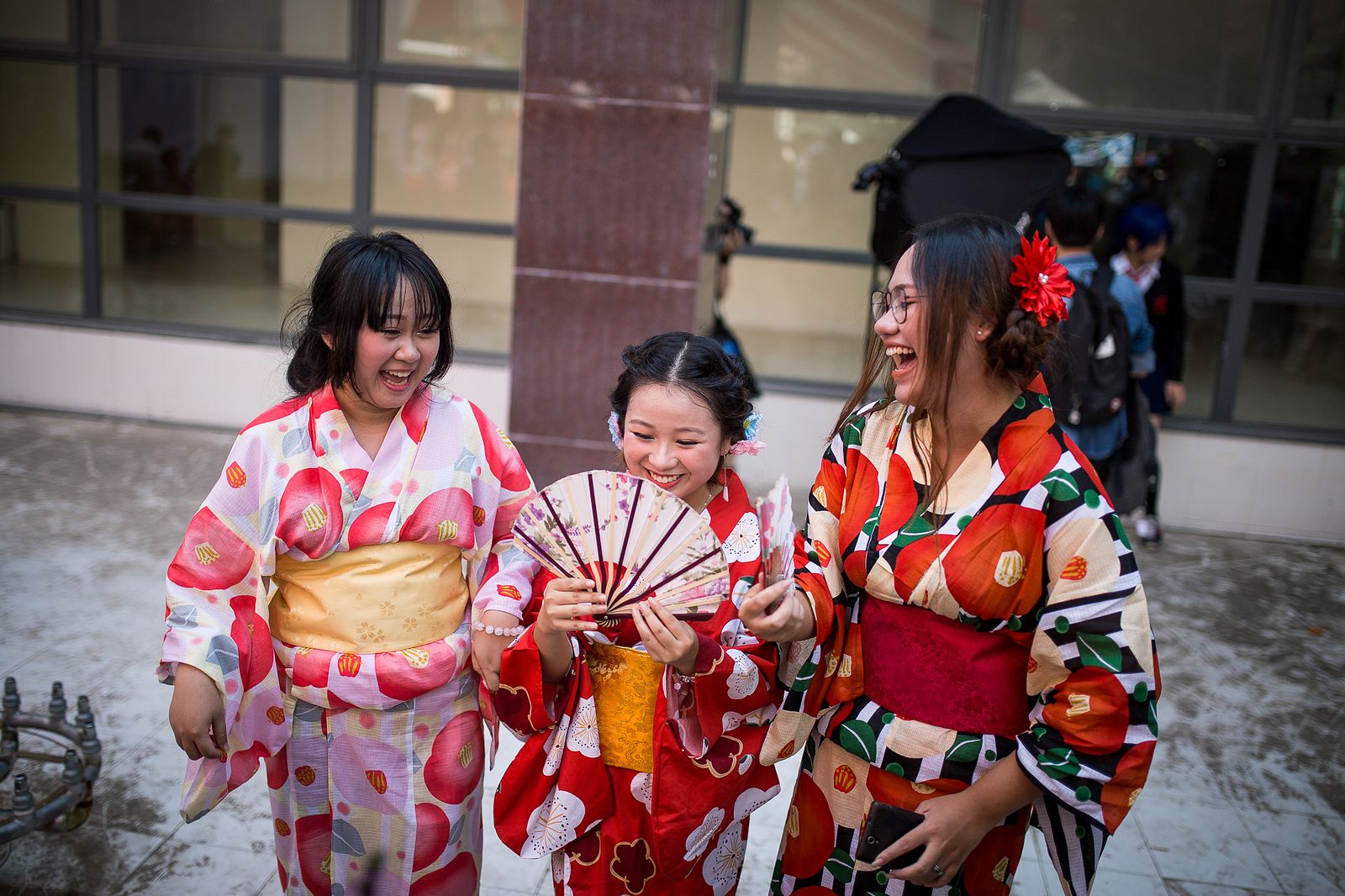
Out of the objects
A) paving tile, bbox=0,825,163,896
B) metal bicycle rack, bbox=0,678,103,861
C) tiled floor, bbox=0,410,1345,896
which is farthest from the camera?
tiled floor, bbox=0,410,1345,896

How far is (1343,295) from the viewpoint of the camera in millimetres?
6074

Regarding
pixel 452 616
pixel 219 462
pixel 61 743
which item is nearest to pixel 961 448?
pixel 452 616

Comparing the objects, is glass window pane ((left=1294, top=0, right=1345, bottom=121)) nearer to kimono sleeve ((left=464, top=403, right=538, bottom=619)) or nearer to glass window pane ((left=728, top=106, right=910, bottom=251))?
glass window pane ((left=728, top=106, right=910, bottom=251))

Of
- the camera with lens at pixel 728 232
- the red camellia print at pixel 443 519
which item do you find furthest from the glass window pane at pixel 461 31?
the red camellia print at pixel 443 519

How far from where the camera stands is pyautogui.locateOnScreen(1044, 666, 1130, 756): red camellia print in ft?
5.01

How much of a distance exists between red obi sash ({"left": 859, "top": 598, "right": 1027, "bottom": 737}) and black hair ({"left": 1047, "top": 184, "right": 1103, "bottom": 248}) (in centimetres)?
287

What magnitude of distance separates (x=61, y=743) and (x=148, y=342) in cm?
437

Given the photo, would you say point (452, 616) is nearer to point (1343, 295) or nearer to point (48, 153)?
point (1343, 295)

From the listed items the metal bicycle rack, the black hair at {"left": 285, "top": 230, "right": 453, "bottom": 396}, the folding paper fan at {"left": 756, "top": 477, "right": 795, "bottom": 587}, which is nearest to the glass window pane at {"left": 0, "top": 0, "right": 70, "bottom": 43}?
the metal bicycle rack

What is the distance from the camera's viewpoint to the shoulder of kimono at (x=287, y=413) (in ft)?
6.29

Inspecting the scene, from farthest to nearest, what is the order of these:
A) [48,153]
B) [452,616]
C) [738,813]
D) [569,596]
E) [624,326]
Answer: [48,153] < [624,326] < [452,616] < [738,813] < [569,596]

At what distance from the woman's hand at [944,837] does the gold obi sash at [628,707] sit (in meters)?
0.44

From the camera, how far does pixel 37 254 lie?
24.2ft

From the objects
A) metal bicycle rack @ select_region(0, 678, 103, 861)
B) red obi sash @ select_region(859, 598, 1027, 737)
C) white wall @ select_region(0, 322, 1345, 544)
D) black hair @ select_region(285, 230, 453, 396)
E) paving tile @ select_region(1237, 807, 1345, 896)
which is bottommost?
paving tile @ select_region(1237, 807, 1345, 896)
